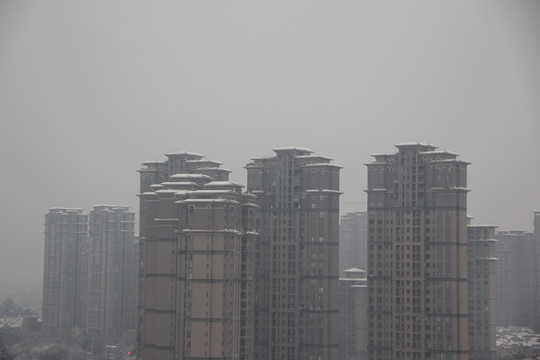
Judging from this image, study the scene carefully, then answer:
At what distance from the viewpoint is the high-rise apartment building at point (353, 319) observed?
8156cm

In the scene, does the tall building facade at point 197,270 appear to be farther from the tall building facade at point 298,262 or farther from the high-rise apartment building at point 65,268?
the high-rise apartment building at point 65,268

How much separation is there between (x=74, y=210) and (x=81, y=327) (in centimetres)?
1329

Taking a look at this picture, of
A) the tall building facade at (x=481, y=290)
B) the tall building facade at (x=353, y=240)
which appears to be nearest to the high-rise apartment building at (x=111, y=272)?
the tall building facade at (x=353, y=240)

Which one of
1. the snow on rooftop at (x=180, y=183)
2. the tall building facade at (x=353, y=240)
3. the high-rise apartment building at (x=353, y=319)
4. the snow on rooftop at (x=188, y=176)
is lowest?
the high-rise apartment building at (x=353, y=319)

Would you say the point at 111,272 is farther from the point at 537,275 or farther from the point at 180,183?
the point at 537,275

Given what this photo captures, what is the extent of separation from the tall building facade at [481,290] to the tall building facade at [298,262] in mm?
17140

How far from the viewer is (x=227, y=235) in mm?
56406

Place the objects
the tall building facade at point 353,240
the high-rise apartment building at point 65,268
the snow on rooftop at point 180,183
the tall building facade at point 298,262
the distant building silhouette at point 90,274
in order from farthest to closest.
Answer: the tall building facade at point 353,240
the high-rise apartment building at point 65,268
the distant building silhouette at point 90,274
the tall building facade at point 298,262
the snow on rooftop at point 180,183

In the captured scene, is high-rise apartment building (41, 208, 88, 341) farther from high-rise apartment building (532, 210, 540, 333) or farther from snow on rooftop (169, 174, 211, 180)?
high-rise apartment building (532, 210, 540, 333)

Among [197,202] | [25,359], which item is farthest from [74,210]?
[197,202]

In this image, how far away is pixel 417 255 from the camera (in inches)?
2514

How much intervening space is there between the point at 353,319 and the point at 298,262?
17.8m

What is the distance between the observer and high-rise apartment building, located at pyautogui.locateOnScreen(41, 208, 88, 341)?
340 feet

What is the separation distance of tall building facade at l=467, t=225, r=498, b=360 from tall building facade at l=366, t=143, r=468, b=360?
50.0ft
